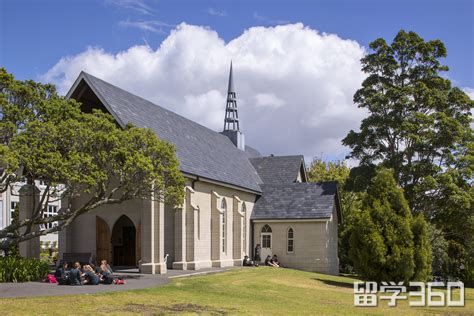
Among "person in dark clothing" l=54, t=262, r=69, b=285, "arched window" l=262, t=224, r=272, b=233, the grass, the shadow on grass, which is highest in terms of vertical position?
"arched window" l=262, t=224, r=272, b=233

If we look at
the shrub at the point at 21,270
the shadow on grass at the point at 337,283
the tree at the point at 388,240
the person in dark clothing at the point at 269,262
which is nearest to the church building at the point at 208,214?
the person in dark clothing at the point at 269,262

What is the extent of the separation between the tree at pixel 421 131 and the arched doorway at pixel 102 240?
18.7m

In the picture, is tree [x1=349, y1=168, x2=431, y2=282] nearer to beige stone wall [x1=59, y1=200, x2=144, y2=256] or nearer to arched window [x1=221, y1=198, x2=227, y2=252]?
arched window [x1=221, y1=198, x2=227, y2=252]

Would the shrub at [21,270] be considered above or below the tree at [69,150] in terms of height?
below

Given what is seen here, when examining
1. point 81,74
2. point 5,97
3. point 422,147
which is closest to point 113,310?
point 5,97

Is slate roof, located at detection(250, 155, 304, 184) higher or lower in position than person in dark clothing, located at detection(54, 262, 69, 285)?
higher

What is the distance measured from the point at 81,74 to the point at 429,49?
79.3ft

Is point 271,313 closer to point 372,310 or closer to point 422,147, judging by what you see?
point 372,310

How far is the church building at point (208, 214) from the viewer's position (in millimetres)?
32125

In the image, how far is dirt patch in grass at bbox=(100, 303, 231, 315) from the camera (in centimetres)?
1850

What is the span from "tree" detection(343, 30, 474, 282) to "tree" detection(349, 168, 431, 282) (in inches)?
337

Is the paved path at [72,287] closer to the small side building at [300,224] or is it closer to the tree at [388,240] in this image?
the tree at [388,240]

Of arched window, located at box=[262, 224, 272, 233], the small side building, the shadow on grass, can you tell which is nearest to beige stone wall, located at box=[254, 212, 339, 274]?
the small side building

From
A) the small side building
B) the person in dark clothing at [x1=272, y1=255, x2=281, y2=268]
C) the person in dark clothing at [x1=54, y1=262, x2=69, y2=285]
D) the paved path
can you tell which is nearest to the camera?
the paved path
